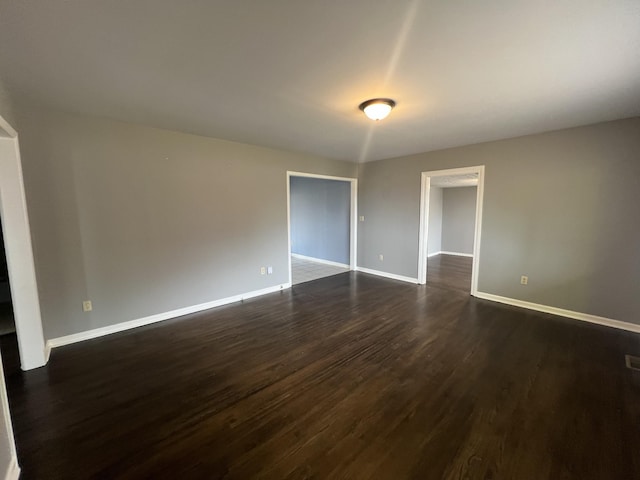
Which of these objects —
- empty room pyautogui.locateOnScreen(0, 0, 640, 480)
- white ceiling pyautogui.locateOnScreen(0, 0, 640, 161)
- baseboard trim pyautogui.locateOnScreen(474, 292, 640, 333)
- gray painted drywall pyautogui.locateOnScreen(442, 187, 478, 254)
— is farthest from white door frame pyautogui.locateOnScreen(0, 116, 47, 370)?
gray painted drywall pyautogui.locateOnScreen(442, 187, 478, 254)

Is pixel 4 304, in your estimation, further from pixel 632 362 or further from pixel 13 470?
pixel 632 362

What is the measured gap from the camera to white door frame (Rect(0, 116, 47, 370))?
221cm

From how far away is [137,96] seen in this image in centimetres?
237

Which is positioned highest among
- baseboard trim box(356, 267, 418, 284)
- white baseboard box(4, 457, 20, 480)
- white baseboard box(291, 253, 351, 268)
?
white baseboard box(291, 253, 351, 268)

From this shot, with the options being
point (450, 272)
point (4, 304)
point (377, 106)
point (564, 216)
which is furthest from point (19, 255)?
point (450, 272)

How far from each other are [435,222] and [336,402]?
713 centimetres

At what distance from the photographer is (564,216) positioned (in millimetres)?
3465

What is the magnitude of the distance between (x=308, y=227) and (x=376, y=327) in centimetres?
436

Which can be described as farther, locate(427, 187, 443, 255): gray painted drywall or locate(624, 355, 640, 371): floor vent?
locate(427, 187, 443, 255): gray painted drywall

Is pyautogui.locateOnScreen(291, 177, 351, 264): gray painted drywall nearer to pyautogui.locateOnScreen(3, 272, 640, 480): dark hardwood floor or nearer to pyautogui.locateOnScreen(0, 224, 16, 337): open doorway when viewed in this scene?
pyautogui.locateOnScreen(3, 272, 640, 480): dark hardwood floor

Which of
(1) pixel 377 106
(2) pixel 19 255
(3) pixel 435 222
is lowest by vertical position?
(2) pixel 19 255

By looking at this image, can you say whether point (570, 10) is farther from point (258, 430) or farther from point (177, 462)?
point (177, 462)

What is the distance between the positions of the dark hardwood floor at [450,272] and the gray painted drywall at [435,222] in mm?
366

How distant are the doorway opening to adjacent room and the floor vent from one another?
4.22m
